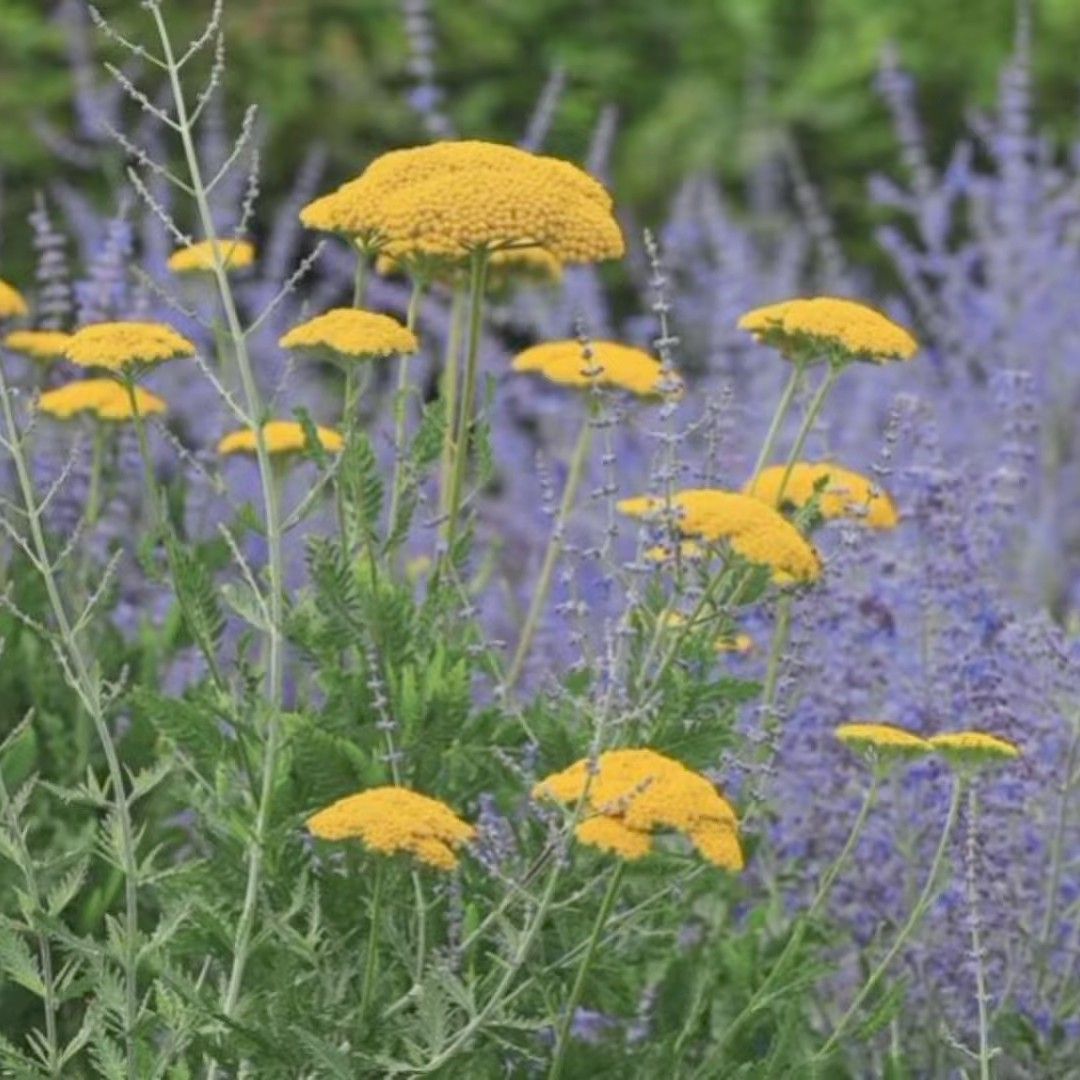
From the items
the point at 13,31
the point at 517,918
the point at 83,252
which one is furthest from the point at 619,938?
the point at 13,31

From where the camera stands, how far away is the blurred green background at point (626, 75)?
8.04m

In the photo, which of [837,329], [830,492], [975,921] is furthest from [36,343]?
[975,921]

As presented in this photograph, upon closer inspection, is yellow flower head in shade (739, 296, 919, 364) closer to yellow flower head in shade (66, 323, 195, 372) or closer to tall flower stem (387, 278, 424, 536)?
tall flower stem (387, 278, 424, 536)

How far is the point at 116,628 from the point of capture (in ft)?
14.2

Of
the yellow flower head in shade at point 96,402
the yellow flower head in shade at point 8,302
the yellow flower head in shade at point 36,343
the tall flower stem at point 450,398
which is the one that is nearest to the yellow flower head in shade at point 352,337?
the tall flower stem at point 450,398

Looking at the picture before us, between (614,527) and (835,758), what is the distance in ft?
3.29

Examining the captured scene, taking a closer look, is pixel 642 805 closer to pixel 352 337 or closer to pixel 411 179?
pixel 352 337

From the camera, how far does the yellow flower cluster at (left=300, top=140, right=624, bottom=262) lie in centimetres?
298

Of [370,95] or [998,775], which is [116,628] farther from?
[370,95]

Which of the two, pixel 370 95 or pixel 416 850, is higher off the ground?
pixel 416 850

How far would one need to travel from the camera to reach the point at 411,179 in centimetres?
306

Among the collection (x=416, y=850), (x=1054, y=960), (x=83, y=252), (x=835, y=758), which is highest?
(x=416, y=850)

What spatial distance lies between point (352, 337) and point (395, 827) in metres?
0.60

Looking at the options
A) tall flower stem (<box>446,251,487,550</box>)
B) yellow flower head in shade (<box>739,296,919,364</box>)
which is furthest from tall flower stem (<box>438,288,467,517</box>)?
yellow flower head in shade (<box>739,296,919,364</box>)
